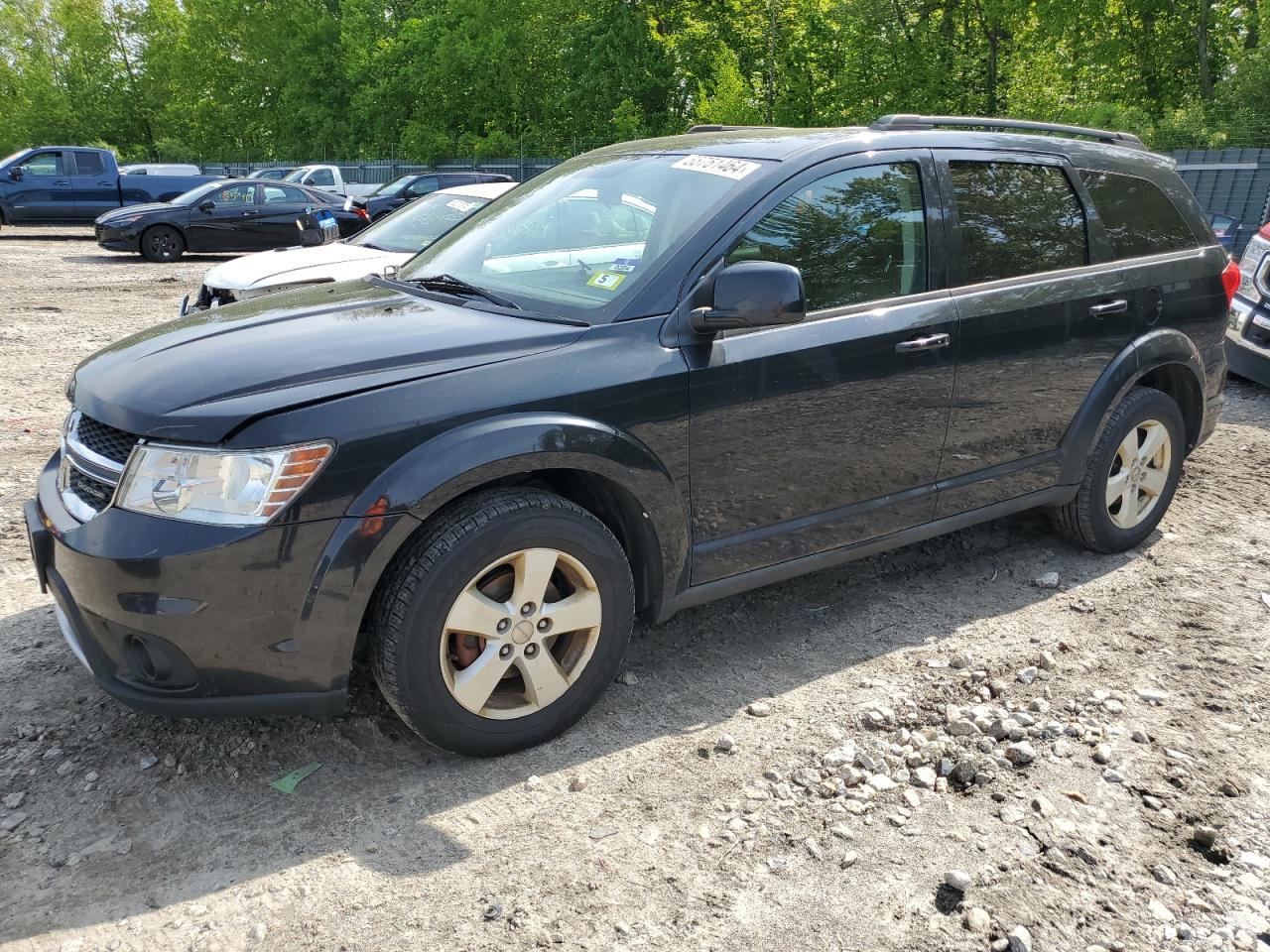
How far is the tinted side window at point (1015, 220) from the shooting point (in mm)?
4090

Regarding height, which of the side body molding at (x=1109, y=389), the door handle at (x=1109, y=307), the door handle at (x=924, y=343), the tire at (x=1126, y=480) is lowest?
the tire at (x=1126, y=480)

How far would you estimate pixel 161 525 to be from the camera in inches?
108

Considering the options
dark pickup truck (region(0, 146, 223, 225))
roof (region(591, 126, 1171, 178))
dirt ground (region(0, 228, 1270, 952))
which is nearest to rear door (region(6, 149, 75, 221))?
dark pickup truck (region(0, 146, 223, 225))

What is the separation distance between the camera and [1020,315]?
417 centimetres

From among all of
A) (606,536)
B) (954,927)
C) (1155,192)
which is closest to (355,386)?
(606,536)

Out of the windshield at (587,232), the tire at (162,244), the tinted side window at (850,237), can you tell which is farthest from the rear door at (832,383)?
the tire at (162,244)

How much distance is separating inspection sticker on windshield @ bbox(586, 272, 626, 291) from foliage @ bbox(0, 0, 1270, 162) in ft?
59.8

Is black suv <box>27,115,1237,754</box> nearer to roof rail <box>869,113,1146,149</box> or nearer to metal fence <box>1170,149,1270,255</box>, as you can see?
roof rail <box>869,113,1146,149</box>

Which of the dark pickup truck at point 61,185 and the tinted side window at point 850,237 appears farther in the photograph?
the dark pickup truck at point 61,185

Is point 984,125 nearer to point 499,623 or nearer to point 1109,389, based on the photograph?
point 1109,389

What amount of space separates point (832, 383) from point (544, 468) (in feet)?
3.76

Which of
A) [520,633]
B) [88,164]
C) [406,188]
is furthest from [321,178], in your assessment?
[520,633]

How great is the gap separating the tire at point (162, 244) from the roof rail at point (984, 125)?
53.3 ft

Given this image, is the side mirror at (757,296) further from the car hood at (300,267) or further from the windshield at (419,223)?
Answer: the windshield at (419,223)
